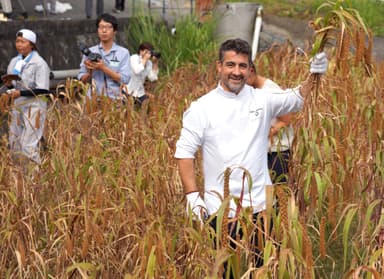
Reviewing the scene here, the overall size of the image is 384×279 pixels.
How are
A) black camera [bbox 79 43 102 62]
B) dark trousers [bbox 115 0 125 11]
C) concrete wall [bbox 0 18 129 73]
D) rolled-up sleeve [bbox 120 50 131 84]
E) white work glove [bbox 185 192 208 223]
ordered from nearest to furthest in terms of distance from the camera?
white work glove [bbox 185 192 208 223], black camera [bbox 79 43 102 62], rolled-up sleeve [bbox 120 50 131 84], concrete wall [bbox 0 18 129 73], dark trousers [bbox 115 0 125 11]

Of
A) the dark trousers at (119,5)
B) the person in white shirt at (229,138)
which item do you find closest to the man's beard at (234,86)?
the person in white shirt at (229,138)

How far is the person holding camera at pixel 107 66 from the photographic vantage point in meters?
6.47

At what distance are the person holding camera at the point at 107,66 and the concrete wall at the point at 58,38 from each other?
2.41 m

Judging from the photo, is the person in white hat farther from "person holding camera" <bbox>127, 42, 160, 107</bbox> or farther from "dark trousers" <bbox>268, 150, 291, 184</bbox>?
"dark trousers" <bbox>268, 150, 291, 184</bbox>

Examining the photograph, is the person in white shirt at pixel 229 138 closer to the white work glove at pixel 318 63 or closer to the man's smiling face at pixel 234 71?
the man's smiling face at pixel 234 71

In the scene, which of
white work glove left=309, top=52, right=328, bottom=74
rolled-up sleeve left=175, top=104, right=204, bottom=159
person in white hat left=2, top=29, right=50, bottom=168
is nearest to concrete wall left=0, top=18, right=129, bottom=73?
person in white hat left=2, top=29, right=50, bottom=168

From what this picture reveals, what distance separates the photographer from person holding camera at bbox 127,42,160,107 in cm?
712

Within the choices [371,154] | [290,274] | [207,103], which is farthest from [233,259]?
[371,154]

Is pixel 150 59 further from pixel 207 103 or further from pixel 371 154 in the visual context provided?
pixel 207 103

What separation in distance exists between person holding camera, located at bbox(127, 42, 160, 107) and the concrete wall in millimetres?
1811

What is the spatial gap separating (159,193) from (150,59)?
307 cm

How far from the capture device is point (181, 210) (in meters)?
4.61

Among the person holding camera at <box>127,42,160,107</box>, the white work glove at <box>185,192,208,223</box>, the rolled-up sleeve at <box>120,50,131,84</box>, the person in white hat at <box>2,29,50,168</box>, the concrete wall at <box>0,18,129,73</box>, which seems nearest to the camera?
the white work glove at <box>185,192,208,223</box>

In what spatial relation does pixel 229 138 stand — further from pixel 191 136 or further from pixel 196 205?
pixel 196 205
